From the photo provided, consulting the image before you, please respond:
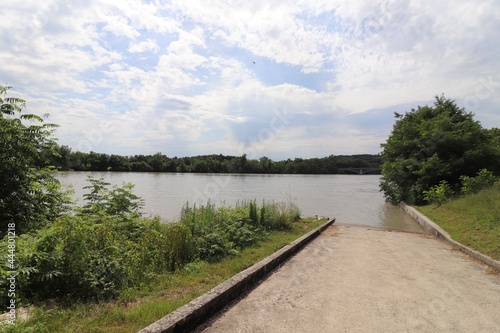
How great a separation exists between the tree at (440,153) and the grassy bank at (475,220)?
4.35 m

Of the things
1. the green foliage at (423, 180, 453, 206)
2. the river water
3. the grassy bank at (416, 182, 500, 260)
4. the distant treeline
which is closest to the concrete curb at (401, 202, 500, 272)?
the grassy bank at (416, 182, 500, 260)

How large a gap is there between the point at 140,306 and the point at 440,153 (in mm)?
21282

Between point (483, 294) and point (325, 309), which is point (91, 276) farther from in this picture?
point (483, 294)

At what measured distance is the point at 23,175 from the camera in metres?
6.71

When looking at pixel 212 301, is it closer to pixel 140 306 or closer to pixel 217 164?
pixel 140 306

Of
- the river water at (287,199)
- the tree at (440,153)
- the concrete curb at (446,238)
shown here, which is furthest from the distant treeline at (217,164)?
the concrete curb at (446,238)

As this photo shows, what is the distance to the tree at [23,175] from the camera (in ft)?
21.0

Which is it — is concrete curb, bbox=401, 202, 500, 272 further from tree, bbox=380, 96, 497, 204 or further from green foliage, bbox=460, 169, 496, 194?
tree, bbox=380, 96, 497, 204

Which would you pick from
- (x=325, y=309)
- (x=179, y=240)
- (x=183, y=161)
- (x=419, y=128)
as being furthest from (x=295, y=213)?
(x=183, y=161)

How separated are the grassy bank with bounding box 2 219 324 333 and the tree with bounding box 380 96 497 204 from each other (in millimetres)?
17471

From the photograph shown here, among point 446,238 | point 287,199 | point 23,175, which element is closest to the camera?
point 23,175

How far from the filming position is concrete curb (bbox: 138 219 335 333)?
3393 millimetres

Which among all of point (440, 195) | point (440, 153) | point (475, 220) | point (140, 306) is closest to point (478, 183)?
point (440, 195)

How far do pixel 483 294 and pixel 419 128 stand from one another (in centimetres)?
1903
